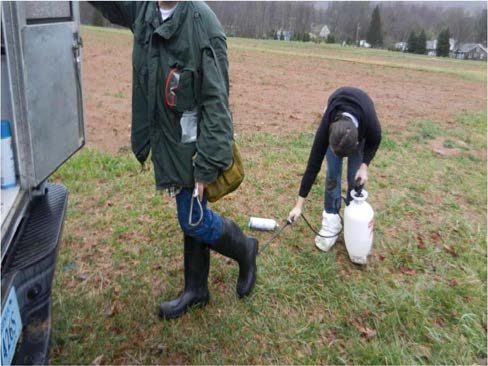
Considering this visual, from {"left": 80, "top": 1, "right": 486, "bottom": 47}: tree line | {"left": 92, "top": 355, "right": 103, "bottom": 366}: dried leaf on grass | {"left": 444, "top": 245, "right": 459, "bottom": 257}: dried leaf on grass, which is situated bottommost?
{"left": 92, "top": 355, "right": 103, "bottom": 366}: dried leaf on grass

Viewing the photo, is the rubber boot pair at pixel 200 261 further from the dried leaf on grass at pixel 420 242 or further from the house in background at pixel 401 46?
the house in background at pixel 401 46

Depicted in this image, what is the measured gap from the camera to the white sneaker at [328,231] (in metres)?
3.44

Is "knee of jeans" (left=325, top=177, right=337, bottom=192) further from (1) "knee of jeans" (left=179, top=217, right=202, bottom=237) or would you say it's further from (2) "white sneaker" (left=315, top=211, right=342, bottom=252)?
(1) "knee of jeans" (left=179, top=217, right=202, bottom=237)

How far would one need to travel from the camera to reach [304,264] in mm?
3248

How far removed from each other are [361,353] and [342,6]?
36146 millimetres

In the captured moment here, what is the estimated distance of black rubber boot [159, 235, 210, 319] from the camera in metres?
2.61

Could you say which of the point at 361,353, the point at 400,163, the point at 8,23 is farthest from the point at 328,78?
the point at 8,23

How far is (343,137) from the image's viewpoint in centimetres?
273

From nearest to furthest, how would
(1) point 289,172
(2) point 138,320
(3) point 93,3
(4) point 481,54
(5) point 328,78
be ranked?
(3) point 93,3, (2) point 138,320, (1) point 289,172, (5) point 328,78, (4) point 481,54

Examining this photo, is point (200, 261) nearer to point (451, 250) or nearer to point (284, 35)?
point (451, 250)

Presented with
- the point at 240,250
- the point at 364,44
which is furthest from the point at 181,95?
the point at 364,44

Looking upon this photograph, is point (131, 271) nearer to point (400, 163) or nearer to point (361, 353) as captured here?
point (361, 353)

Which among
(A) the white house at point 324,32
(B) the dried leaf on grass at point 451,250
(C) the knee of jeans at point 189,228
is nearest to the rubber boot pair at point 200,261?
(C) the knee of jeans at point 189,228

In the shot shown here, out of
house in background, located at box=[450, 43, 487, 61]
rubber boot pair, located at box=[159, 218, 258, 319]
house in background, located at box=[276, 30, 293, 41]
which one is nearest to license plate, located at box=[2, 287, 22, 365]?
rubber boot pair, located at box=[159, 218, 258, 319]
